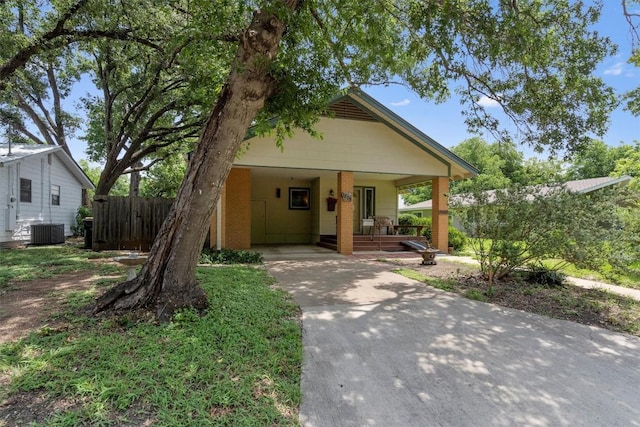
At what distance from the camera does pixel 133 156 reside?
17922 mm

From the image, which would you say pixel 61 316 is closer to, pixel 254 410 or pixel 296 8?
pixel 254 410

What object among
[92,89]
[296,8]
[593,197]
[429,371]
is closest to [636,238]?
[593,197]

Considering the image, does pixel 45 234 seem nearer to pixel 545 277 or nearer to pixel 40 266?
pixel 40 266

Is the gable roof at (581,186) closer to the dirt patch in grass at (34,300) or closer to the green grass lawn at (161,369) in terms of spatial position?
the green grass lawn at (161,369)

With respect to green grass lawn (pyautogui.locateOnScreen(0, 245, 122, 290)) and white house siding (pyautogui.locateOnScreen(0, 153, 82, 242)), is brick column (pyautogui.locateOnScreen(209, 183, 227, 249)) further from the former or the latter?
white house siding (pyautogui.locateOnScreen(0, 153, 82, 242))

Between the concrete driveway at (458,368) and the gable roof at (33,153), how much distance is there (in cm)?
1377

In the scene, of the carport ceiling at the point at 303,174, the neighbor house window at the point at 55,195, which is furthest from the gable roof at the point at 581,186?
the neighbor house window at the point at 55,195

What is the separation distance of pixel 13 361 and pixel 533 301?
7.22 m

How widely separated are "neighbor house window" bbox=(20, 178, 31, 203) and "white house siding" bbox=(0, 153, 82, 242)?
16cm

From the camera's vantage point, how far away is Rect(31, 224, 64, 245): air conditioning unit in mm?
13391

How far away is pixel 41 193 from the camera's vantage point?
14961 millimetres

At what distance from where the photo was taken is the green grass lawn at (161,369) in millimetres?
2400

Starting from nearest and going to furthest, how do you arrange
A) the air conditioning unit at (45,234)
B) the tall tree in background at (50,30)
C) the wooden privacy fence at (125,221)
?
the tall tree in background at (50,30)
the wooden privacy fence at (125,221)
the air conditioning unit at (45,234)

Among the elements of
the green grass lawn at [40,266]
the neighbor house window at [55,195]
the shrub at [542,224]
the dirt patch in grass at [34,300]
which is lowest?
the dirt patch in grass at [34,300]
